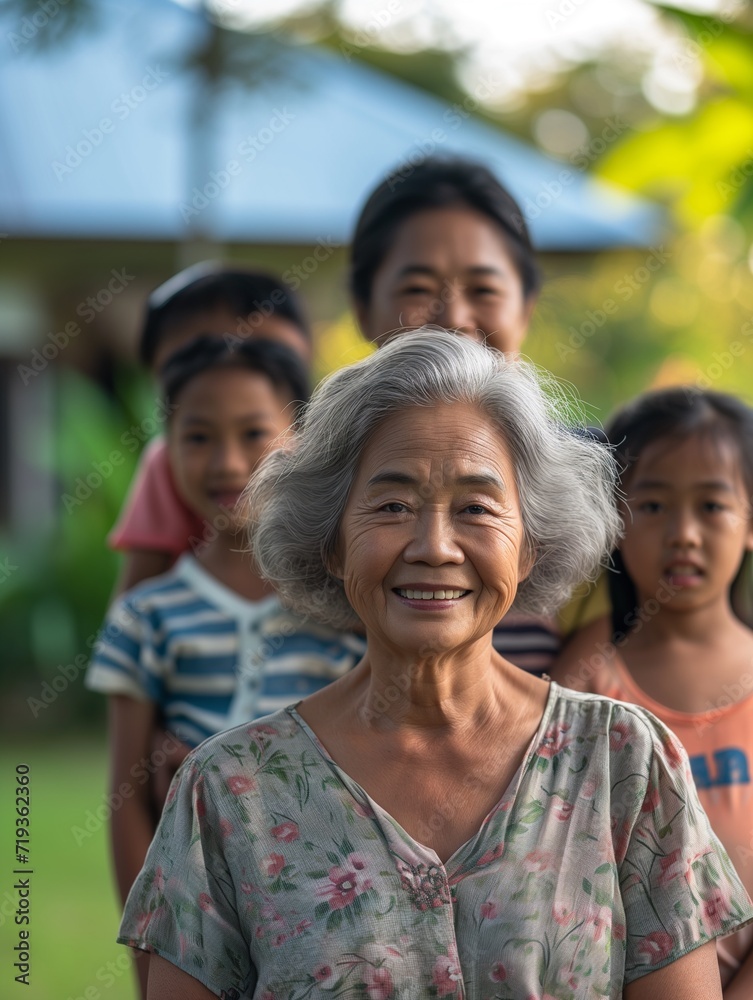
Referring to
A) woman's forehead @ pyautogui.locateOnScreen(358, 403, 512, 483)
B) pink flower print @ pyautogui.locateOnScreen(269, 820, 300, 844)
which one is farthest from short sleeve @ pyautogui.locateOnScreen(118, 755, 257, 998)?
woman's forehead @ pyautogui.locateOnScreen(358, 403, 512, 483)

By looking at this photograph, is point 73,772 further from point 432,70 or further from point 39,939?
point 432,70

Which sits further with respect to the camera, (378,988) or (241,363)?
(241,363)

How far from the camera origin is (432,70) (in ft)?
73.5

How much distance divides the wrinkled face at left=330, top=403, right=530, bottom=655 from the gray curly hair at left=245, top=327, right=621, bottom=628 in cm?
6

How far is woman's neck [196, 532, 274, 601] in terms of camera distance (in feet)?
10.6

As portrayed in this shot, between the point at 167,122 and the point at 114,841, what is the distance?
9.83 m

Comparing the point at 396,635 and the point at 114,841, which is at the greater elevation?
the point at 396,635

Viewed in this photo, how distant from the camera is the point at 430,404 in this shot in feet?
7.39

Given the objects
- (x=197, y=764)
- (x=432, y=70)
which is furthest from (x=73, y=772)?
(x=432, y=70)

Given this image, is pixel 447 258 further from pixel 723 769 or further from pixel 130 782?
pixel 130 782

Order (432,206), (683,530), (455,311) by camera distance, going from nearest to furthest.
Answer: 1. (683,530)
2. (455,311)
3. (432,206)

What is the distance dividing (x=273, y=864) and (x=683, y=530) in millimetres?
1299

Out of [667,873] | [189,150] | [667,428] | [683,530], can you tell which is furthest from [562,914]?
[189,150]

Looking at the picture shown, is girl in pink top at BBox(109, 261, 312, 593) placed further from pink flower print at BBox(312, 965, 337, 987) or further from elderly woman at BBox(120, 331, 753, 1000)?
pink flower print at BBox(312, 965, 337, 987)
